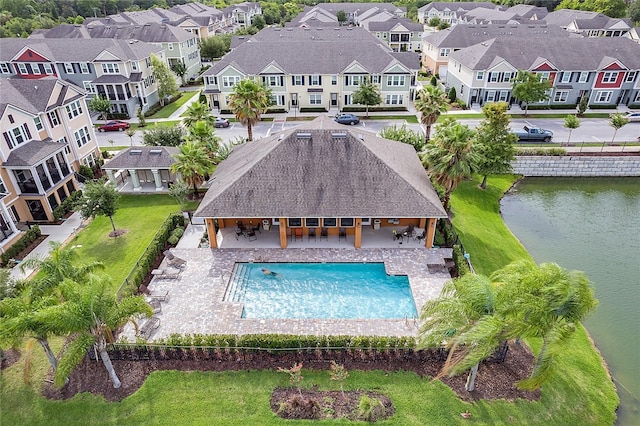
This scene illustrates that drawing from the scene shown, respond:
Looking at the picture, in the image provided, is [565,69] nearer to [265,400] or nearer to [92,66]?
[265,400]

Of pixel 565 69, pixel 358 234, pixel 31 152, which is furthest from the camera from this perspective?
pixel 565 69

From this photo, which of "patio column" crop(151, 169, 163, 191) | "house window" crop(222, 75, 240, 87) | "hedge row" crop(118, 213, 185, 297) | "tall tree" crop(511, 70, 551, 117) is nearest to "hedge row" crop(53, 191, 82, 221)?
"patio column" crop(151, 169, 163, 191)

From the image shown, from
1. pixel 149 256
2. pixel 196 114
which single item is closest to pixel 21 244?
pixel 149 256

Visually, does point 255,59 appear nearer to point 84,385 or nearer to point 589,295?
point 84,385

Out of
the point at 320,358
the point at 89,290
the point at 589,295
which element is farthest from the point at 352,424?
the point at 89,290

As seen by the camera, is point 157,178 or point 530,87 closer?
point 157,178

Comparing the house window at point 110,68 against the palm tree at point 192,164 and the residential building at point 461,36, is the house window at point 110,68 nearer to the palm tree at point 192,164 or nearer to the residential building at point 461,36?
the palm tree at point 192,164
